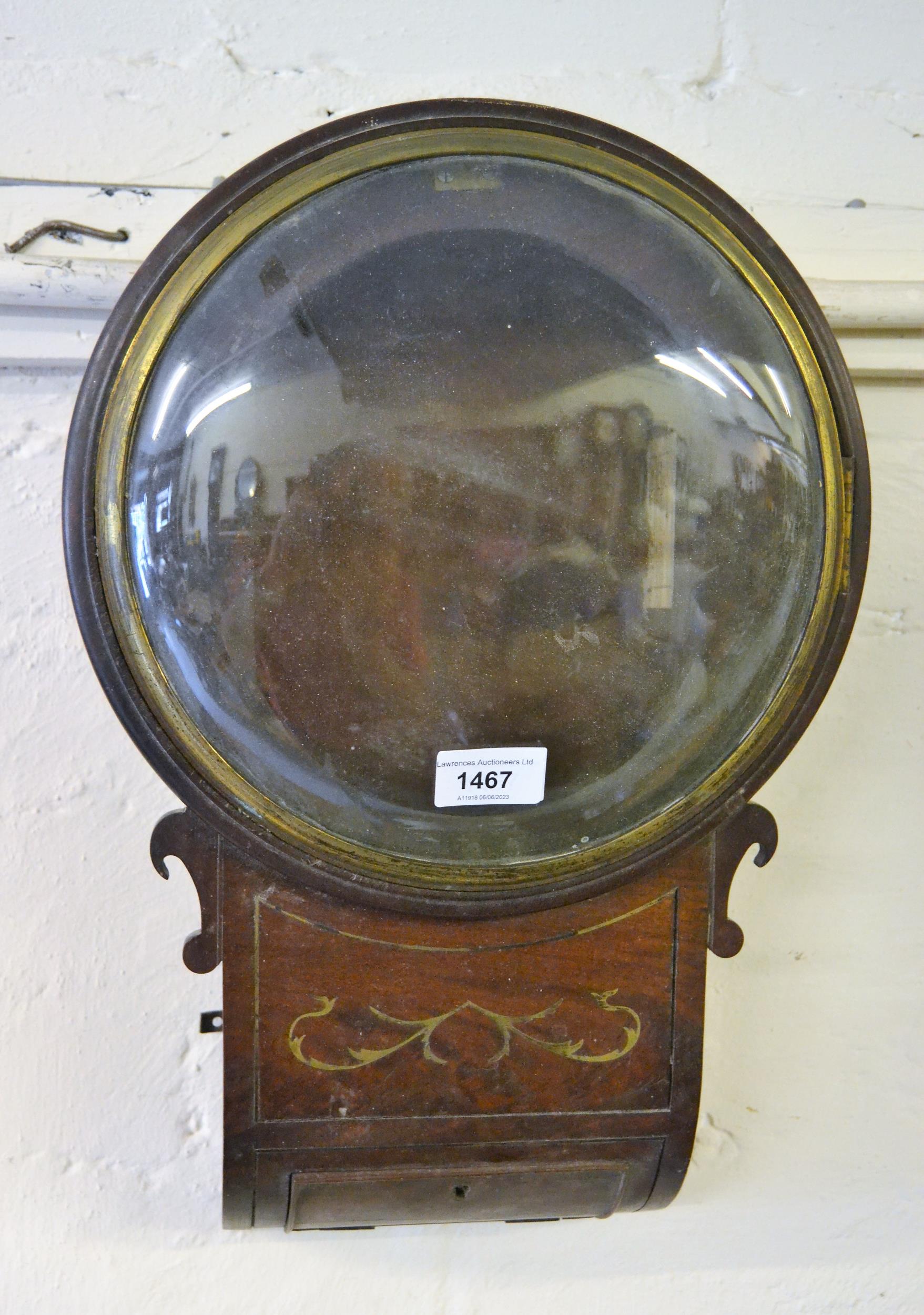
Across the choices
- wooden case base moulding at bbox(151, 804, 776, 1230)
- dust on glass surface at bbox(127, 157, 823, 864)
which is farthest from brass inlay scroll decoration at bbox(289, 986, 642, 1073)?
dust on glass surface at bbox(127, 157, 823, 864)

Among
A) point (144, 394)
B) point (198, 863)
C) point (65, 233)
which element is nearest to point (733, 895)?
point (198, 863)

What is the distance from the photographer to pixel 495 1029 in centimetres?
60

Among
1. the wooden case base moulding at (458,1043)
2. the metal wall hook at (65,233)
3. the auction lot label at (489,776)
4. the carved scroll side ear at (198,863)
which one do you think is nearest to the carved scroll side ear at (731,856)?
the wooden case base moulding at (458,1043)

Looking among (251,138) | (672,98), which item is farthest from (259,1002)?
(672,98)

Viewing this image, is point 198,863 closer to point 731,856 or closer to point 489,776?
point 489,776

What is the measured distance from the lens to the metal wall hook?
0.66 metres

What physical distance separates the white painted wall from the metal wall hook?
0.12 ft

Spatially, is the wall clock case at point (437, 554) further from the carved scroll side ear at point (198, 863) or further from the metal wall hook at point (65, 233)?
the metal wall hook at point (65, 233)

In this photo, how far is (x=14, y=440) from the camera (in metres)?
0.68

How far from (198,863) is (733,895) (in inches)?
15.4

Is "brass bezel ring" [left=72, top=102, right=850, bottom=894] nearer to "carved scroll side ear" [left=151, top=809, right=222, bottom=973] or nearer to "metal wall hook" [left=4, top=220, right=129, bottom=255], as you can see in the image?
"carved scroll side ear" [left=151, top=809, right=222, bottom=973]

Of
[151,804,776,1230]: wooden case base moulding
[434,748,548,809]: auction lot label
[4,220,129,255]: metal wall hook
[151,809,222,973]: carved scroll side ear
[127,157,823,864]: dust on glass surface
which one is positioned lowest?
[151,804,776,1230]: wooden case base moulding

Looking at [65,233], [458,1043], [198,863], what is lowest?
[458,1043]

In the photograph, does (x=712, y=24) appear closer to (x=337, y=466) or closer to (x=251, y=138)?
(x=251, y=138)
